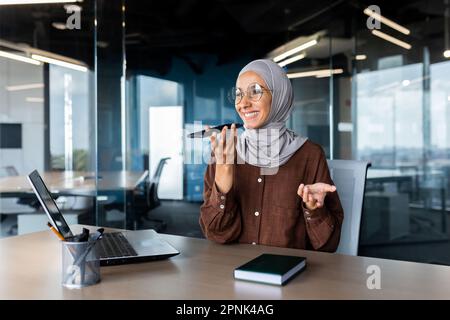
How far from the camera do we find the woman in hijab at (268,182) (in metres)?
1.28

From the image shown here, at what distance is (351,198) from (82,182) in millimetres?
3097

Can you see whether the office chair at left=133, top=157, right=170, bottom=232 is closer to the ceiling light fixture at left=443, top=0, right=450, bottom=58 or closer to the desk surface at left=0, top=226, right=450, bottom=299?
the ceiling light fixture at left=443, top=0, right=450, bottom=58

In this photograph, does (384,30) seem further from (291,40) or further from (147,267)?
(147,267)

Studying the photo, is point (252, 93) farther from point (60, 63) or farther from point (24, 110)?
point (60, 63)

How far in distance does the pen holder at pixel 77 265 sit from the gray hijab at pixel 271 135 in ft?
2.32

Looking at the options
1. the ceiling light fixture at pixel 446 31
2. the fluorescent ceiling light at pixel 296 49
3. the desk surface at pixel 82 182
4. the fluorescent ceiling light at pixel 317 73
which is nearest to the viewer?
the desk surface at pixel 82 182

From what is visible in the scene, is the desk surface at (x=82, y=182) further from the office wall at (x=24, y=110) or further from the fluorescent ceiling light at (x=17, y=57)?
the fluorescent ceiling light at (x=17, y=57)

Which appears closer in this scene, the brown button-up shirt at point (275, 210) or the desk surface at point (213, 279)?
the desk surface at point (213, 279)

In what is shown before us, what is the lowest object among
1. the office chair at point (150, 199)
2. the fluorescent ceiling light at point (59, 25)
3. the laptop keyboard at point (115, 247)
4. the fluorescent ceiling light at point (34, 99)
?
the office chair at point (150, 199)

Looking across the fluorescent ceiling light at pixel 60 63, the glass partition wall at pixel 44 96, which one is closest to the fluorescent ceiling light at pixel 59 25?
the glass partition wall at pixel 44 96

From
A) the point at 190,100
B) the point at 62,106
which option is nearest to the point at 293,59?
the point at 190,100

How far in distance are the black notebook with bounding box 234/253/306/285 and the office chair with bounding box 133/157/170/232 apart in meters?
3.47

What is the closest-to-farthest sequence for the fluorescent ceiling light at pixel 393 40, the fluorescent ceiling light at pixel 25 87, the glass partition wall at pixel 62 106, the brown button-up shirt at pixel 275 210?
1. the brown button-up shirt at pixel 275 210
2. the fluorescent ceiling light at pixel 393 40
3. the glass partition wall at pixel 62 106
4. the fluorescent ceiling light at pixel 25 87
